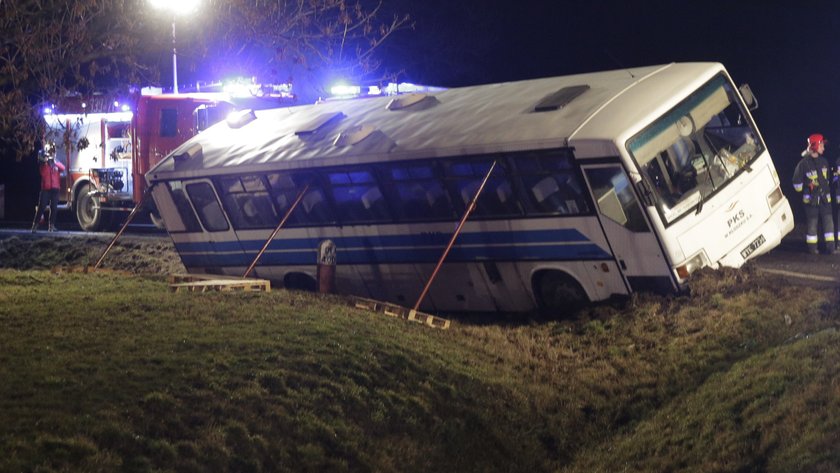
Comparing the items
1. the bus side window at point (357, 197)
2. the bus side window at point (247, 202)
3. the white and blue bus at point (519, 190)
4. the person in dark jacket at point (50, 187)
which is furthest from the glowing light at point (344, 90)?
the bus side window at point (357, 197)

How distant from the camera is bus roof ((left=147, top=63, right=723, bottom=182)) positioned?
47.3 feet

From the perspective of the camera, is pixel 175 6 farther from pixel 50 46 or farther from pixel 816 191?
pixel 816 191

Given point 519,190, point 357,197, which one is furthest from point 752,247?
point 357,197

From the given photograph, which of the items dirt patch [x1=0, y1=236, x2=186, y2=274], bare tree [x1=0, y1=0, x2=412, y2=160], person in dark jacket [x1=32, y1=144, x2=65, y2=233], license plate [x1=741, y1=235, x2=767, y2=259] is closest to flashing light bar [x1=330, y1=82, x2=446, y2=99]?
dirt patch [x1=0, y1=236, x2=186, y2=274]

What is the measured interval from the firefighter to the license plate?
12.6 feet

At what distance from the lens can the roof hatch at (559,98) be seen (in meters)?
15.2

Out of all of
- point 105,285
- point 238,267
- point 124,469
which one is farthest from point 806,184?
point 124,469

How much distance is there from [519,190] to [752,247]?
3087 mm

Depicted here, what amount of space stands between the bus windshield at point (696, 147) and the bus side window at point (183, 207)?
30.4 feet

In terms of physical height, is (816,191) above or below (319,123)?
below

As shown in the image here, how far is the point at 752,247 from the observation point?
14773 mm

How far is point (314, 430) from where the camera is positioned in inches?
377

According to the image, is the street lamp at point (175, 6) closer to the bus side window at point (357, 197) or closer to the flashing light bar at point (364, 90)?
the bus side window at point (357, 197)

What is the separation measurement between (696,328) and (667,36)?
1067 inches
